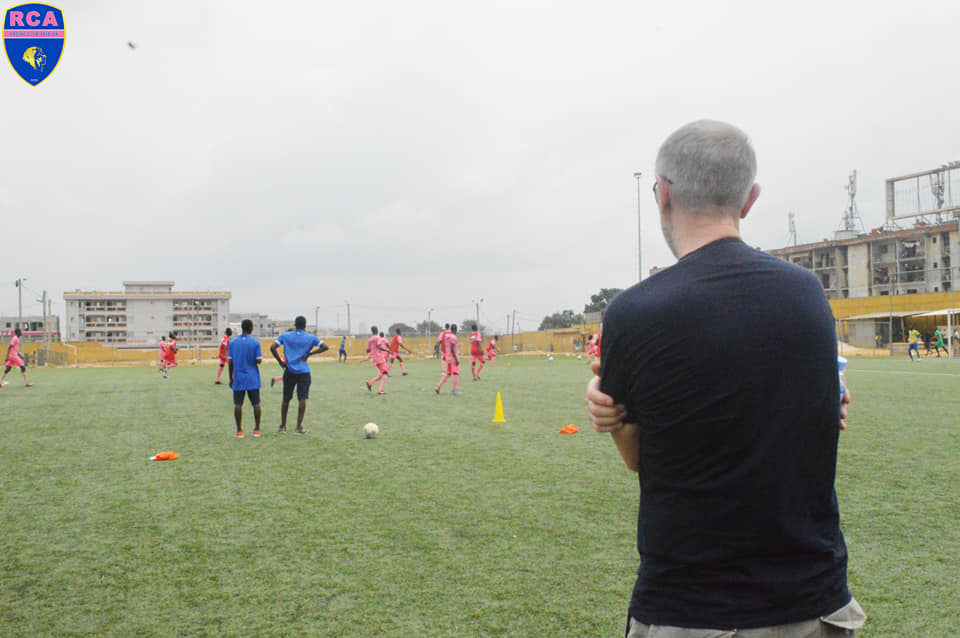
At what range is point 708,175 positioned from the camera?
1.90 m

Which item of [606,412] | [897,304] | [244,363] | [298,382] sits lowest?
[298,382]

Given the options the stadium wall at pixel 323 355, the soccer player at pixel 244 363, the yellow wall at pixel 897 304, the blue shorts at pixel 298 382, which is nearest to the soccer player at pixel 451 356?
the blue shorts at pixel 298 382

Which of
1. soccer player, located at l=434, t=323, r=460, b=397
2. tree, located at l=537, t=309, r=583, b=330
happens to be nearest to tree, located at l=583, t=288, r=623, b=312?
tree, located at l=537, t=309, r=583, b=330

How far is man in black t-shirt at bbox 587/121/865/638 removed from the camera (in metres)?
1.70

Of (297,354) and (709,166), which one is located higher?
(709,166)

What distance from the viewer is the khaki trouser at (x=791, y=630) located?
1.68 meters

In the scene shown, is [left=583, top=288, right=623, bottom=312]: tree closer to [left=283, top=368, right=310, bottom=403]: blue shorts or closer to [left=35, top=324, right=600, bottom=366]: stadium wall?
[left=35, top=324, right=600, bottom=366]: stadium wall

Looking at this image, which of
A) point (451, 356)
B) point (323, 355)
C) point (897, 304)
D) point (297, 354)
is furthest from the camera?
point (323, 355)

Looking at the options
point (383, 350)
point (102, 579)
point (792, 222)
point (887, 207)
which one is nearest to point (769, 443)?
point (102, 579)

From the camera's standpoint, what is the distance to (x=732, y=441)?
1.71 meters

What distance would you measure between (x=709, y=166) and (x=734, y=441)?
0.73 metres

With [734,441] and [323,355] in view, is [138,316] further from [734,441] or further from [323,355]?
[734,441]

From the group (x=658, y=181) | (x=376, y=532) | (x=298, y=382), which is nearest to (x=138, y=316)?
(x=298, y=382)

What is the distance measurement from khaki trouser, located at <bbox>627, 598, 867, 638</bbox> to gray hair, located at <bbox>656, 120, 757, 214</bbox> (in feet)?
3.47
